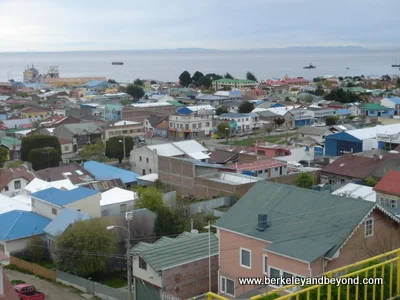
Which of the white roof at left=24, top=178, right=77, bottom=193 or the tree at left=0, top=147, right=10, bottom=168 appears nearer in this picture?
the white roof at left=24, top=178, right=77, bottom=193

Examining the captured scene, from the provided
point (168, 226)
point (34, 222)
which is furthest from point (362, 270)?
point (34, 222)

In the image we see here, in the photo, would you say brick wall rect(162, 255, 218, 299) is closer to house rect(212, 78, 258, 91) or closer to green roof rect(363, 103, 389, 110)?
green roof rect(363, 103, 389, 110)

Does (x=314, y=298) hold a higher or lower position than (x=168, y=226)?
higher

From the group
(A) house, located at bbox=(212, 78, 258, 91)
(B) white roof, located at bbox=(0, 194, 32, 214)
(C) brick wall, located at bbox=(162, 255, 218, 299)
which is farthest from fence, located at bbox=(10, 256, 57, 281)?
(A) house, located at bbox=(212, 78, 258, 91)

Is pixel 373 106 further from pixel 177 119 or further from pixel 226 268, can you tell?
pixel 226 268

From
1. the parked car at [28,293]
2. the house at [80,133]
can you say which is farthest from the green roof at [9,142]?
the parked car at [28,293]
